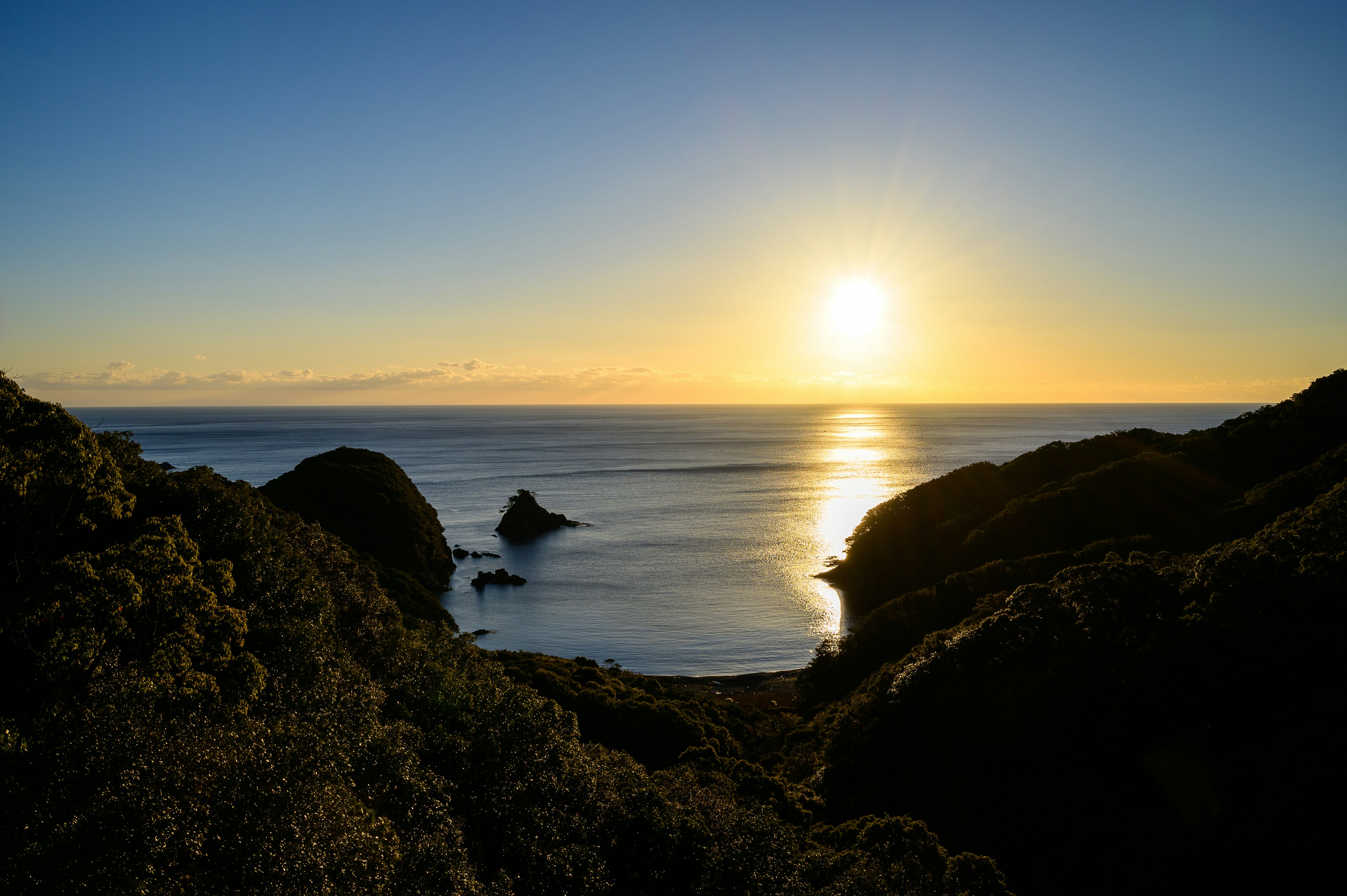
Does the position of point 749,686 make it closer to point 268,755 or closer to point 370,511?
point 268,755

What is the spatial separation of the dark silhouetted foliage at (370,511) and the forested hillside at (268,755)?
4792 centimetres

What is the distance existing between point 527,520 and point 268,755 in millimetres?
87293

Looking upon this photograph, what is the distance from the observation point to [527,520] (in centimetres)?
9888

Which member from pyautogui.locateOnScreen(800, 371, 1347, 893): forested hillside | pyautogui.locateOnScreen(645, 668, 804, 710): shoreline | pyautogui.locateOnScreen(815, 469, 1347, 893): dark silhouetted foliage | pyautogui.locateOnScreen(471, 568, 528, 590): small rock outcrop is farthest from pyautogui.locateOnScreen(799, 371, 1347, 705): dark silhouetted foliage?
pyautogui.locateOnScreen(471, 568, 528, 590): small rock outcrop

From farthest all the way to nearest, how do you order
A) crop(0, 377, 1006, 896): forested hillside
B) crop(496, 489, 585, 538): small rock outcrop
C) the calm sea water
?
crop(496, 489, 585, 538): small rock outcrop
the calm sea water
crop(0, 377, 1006, 896): forested hillside

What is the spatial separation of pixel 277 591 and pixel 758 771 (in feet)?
57.2

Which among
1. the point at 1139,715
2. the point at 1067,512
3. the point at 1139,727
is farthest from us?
the point at 1067,512

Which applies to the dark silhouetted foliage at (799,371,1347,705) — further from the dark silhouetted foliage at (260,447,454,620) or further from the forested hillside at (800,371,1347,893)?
the dark silhouetted foliage at (260,447,454,620)

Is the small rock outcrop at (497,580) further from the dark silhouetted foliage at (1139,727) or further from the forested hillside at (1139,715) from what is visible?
the dark silhouetted foliage at (1139,727)

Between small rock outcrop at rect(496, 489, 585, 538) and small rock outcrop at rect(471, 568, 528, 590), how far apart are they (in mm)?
21478

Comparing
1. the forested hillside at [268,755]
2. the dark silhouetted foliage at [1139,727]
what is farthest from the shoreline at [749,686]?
the forested hillside at [268,755]

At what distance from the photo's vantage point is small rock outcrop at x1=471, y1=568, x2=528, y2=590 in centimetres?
7362

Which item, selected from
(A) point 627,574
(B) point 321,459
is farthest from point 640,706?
(B) point 321,459

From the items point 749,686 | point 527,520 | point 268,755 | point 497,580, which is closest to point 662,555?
point 497,580
